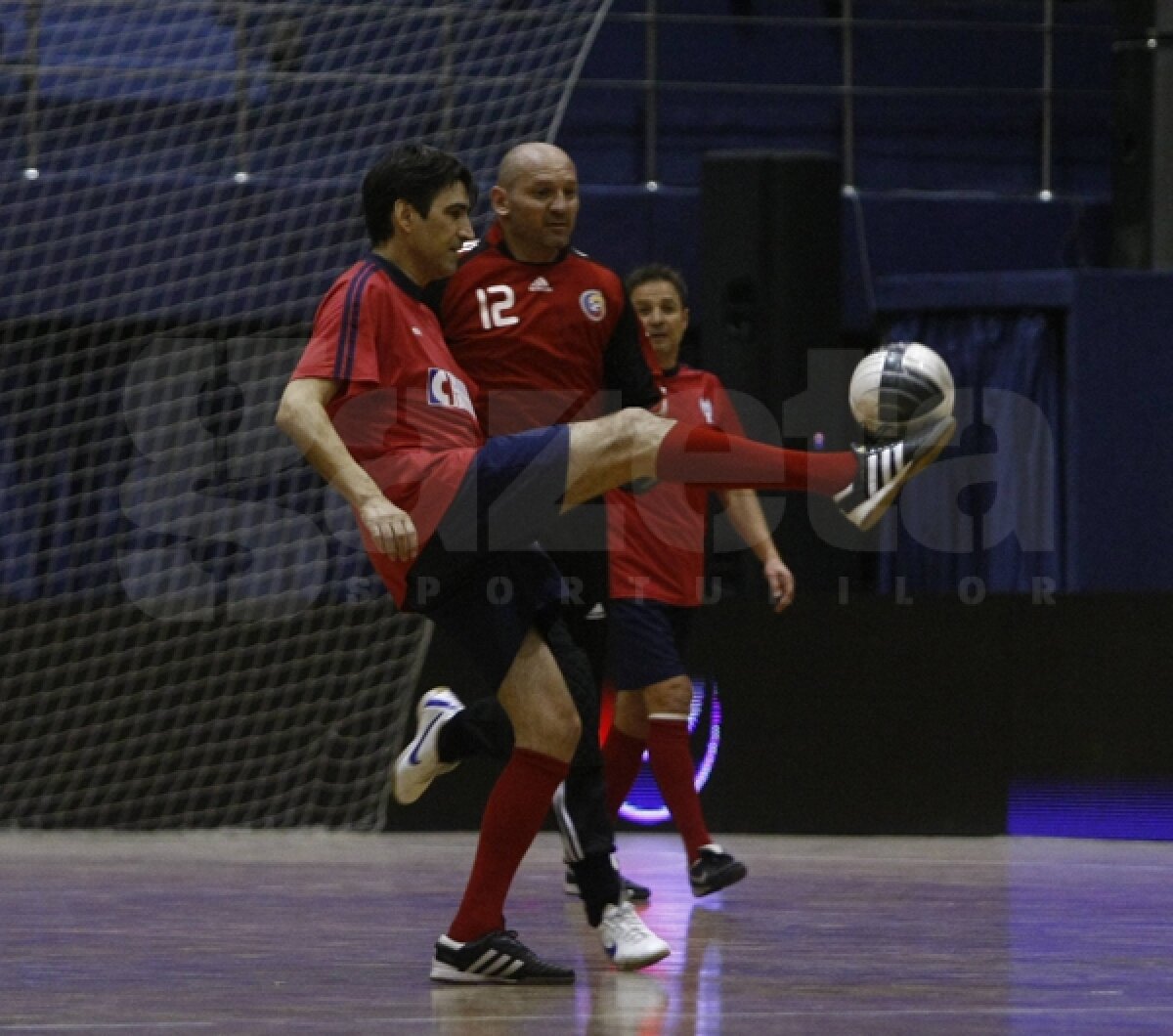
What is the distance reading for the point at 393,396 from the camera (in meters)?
4.98

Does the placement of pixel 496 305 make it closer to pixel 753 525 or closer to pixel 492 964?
pixel 492 964

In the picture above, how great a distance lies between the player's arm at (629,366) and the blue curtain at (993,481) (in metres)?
5.81

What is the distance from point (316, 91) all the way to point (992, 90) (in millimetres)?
4020

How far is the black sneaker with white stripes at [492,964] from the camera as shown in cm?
492

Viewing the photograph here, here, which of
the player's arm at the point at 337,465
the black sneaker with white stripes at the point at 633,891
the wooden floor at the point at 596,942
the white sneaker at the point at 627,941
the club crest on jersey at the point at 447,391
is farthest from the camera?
the black sneaker with white stripes at the point at 633,891

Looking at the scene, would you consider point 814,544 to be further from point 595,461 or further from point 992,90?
point 595,461

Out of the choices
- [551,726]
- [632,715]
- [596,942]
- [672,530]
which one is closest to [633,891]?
[632,715]

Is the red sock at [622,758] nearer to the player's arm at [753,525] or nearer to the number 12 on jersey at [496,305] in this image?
the player's arm at [753,525]

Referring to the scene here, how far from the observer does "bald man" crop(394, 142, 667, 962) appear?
539cm

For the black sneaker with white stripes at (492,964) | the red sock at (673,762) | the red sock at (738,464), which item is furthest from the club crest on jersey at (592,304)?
the red sock at (673,762)

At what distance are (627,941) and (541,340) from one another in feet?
5.05

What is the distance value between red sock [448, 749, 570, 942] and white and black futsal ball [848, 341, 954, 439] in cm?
114

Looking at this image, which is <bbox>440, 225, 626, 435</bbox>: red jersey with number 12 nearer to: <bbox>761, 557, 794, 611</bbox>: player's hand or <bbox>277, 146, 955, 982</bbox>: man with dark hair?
<bbox>277, 146, 955, 982</bbox>: man with dark hair

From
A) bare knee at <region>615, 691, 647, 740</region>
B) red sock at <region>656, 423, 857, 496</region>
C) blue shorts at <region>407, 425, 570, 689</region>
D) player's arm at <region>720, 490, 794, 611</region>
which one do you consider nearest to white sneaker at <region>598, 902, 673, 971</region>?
blue shorts at <region>407, 425, 570, 689</region>
